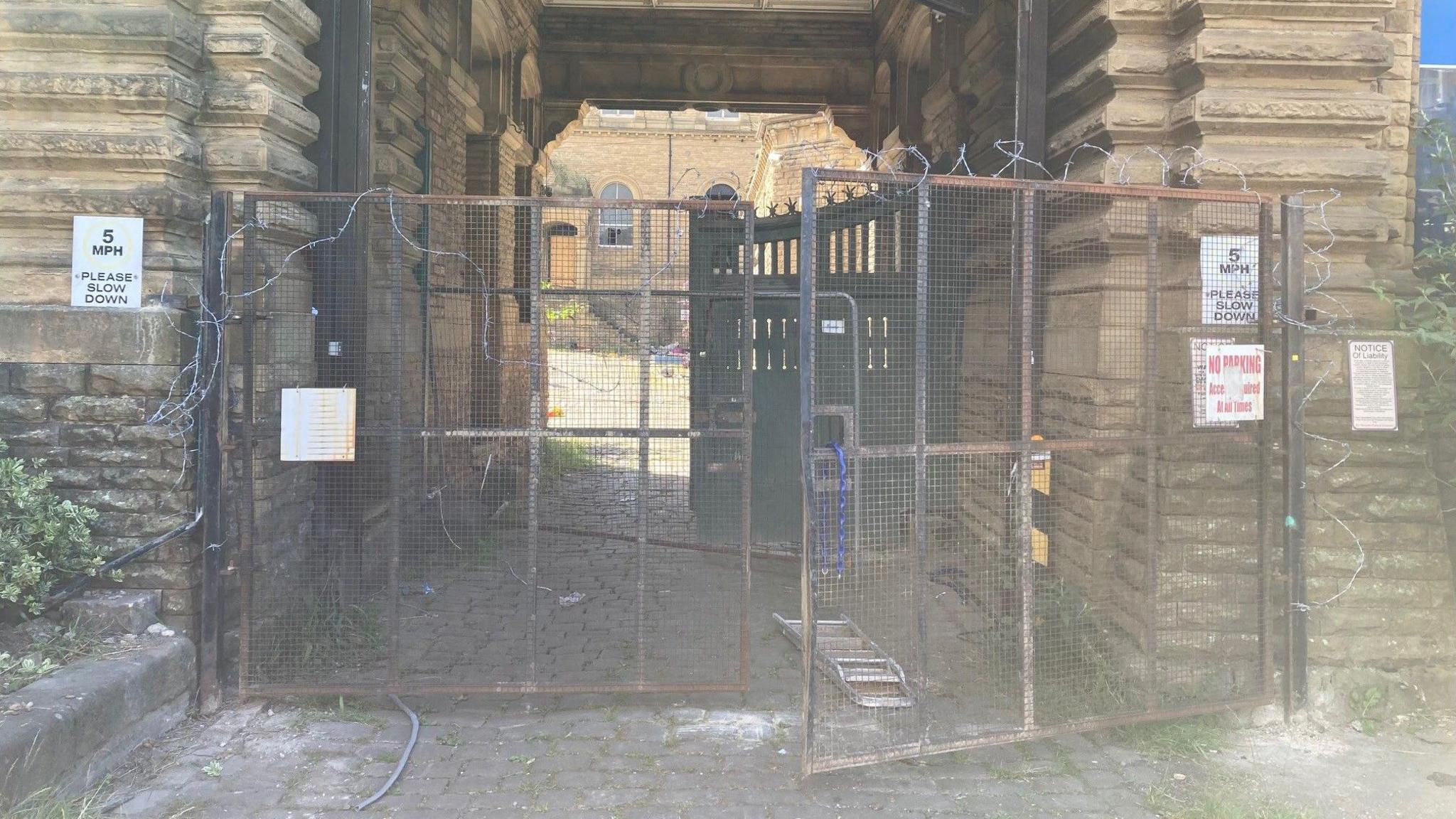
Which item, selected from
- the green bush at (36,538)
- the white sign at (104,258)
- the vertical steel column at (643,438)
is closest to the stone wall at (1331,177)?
the vertical steel column at (643,438)

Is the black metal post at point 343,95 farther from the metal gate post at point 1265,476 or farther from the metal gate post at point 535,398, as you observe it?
the metal gate post at point 1265,476

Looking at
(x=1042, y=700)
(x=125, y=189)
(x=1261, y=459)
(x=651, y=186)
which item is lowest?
(x=1042, y=700)

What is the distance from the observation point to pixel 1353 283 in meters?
5.04

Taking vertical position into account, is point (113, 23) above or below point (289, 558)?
above

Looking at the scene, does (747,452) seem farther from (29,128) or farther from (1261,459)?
(29,128)

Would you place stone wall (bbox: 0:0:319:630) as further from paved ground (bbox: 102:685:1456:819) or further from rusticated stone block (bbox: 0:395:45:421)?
paved ground (bbox: 102:685:1456:819)

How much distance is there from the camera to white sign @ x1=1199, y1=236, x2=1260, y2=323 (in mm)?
4820

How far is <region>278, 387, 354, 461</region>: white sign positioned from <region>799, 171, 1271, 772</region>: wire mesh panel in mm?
2278

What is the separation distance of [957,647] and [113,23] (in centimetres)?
563

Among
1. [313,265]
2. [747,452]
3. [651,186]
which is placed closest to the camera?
[747,452]

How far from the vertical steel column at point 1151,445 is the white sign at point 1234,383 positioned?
273 mm

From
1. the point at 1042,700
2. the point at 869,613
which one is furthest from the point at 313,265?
the point at 1042,700

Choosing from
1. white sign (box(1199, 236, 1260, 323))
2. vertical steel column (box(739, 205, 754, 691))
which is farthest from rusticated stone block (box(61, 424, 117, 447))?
white sign (box(1199, 236, 1260, 323))

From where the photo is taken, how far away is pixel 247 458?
4.54 metres
